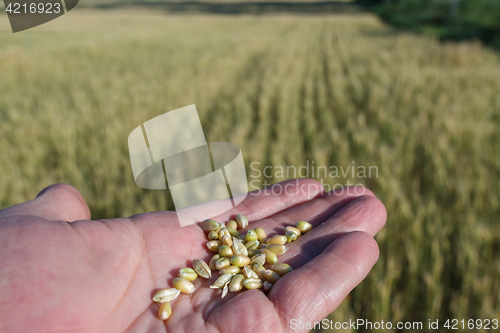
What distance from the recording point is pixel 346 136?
136 inches

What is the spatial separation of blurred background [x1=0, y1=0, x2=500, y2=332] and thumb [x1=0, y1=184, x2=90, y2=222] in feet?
2.61

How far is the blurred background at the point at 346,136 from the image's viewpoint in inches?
70.6

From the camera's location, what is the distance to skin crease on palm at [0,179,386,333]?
3.50ft

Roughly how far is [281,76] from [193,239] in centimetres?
510

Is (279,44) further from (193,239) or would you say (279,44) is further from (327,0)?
(327,0)

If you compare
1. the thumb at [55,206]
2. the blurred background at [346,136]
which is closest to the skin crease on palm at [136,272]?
the thumb at [55,206]

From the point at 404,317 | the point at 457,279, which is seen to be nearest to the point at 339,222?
the point at 404,317

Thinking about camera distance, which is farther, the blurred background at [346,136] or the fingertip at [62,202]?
the blurred background at [346,136]

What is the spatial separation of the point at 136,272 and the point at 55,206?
431 mm

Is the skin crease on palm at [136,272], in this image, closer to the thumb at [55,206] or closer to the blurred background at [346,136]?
the thumb at [55,206]

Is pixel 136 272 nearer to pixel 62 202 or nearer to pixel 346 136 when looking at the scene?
pixel 62 202

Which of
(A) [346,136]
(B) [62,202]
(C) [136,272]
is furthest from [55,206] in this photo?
(A) [346,136]

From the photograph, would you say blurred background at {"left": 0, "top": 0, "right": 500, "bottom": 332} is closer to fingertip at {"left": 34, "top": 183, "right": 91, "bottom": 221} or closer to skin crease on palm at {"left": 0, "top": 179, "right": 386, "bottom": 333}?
skin crease on palm at {"left": 0, "top": 179, "right": 386, "bottom": 333}

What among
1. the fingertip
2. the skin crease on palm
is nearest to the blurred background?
the skin crease on palm
